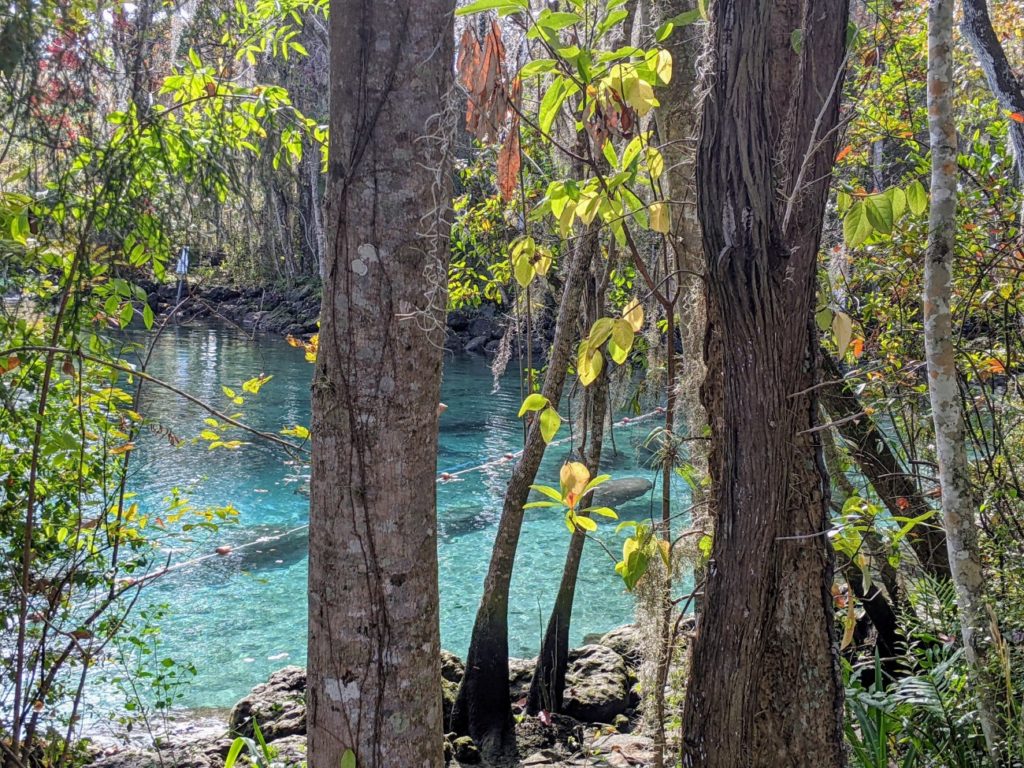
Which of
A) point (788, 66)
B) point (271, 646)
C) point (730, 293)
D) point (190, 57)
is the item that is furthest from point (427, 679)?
point (271, 646)

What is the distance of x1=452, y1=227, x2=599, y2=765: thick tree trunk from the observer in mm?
4609

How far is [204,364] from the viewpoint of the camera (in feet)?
64.4

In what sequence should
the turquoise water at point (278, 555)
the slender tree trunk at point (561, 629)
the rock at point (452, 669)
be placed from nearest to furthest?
1. the slender tree trunk at point (561, 629)
2. the rock at point (452, 669)
3. the turquoise water at point (278, 555)

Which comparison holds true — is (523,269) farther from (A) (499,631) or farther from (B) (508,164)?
(A) (499,631)

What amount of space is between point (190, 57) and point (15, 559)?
79.7 inches

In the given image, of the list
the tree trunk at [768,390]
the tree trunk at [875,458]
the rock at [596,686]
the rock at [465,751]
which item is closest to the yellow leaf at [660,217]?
the tree trunk at [768,390]

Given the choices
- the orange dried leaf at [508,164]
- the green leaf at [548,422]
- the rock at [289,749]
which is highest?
the orange dried leaf at [508,164]

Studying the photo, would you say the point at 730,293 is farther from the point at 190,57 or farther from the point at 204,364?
the point at 204,364

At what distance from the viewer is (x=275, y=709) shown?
4.80 meters

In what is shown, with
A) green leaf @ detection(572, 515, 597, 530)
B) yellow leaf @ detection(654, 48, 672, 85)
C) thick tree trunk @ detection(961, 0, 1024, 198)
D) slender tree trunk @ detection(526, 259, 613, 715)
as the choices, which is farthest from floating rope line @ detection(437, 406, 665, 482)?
thick tree trunk @ detection(961, 0, 1024, 198)

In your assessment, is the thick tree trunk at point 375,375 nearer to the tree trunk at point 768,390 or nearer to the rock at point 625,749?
the tree trunk at point 768,390

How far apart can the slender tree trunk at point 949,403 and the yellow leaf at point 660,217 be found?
0.93 meters

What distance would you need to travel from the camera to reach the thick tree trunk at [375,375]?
1.94m

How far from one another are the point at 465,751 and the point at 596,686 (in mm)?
1293
